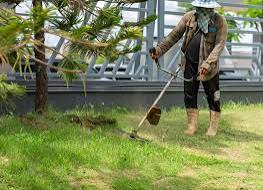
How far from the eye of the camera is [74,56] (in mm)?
4539

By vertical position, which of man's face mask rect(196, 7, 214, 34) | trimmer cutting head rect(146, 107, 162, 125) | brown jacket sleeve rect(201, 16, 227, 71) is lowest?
trimmer cutting head rect(146, 107, 162, 125)

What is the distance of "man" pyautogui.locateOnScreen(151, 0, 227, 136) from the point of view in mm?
7270

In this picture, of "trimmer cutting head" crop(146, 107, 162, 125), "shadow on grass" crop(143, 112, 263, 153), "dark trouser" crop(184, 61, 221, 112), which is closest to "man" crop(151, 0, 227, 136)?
"dark trouser" crop(184, 61, 221, 112)

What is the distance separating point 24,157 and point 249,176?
220cm

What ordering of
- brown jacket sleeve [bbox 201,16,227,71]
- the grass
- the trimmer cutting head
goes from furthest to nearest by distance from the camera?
brown jacket sleeve [bbox 201,16,227,71], the trimmer cutting head, the grass

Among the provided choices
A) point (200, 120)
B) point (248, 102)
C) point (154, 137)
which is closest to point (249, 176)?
point (154, 137)

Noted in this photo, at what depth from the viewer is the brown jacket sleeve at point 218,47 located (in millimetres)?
7145

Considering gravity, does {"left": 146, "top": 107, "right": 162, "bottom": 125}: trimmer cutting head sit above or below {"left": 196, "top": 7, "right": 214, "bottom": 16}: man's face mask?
below

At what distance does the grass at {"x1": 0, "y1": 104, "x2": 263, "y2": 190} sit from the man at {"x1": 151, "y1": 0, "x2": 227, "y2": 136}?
41cm

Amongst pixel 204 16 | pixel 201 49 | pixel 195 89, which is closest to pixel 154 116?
pixel 195 89

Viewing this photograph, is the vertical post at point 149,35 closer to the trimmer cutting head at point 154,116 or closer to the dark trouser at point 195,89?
the dark trouser at point 195,89

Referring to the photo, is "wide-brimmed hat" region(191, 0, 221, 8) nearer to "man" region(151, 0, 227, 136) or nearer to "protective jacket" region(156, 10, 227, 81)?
"man" region(151, 0, 227, 136)

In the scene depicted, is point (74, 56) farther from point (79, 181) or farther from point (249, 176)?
point (249, 176)

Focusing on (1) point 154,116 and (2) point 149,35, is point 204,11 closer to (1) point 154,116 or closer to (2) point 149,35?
(1) point 154,116
